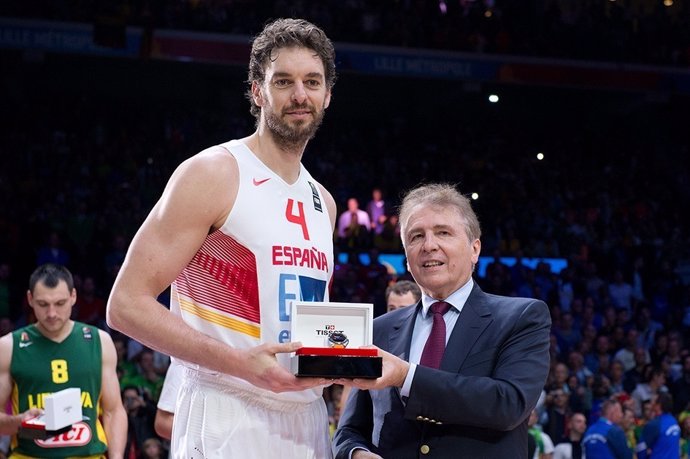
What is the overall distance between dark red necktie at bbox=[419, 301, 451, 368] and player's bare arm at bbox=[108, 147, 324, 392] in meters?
0.69

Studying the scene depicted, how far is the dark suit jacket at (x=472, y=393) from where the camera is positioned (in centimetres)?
291

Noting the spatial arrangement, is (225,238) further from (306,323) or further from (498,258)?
(498,258)

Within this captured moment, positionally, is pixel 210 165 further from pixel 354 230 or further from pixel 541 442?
pixel 354 230

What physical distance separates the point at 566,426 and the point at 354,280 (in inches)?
153

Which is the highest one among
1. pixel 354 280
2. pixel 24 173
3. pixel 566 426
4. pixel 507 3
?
pixel 507 3

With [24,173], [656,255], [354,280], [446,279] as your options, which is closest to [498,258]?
[354,280]

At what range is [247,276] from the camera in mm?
2912

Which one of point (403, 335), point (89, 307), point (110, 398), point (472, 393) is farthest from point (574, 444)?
point (472, 393)

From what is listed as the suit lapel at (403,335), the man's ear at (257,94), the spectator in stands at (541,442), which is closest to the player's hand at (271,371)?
the suit lapel at (403,335)

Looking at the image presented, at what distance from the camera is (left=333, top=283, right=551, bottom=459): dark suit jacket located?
2906 millimetres

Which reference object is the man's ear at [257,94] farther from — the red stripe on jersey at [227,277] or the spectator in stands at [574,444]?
the spectator in stands at [574,444]

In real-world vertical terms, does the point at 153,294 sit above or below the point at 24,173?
below

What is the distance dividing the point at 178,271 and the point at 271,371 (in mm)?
451

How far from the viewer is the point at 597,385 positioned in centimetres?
1194
